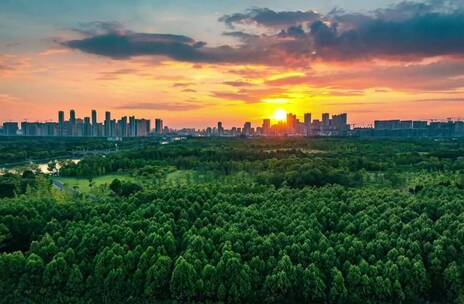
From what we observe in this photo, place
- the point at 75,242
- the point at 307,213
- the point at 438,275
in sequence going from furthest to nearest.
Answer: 1. the point at 307,213
2. the point at 75,242
3. the point at 438,275

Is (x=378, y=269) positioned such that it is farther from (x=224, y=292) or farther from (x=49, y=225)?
(x=49, y=225)

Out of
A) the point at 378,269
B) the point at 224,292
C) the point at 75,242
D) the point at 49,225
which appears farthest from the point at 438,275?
the point at 49,225

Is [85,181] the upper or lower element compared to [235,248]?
lower

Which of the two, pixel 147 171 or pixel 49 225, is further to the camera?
pixel 147 171

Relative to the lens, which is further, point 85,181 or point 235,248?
point 85,181

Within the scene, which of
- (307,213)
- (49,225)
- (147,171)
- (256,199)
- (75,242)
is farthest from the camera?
(147,171)

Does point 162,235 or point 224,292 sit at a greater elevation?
point 162,235

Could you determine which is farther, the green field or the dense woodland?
the green field

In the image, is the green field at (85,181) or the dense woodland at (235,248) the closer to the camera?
the dense woodland at (235,248)
